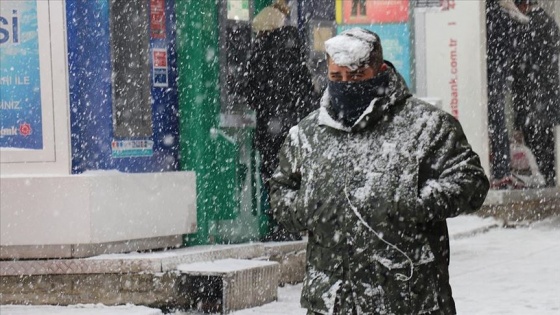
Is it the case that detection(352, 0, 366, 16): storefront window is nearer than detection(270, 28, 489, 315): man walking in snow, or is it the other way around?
detection(270, 28, 489, 315): man walking in snow

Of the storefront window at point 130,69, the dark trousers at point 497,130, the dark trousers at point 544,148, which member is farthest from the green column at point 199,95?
the dark trousers at point 544,148

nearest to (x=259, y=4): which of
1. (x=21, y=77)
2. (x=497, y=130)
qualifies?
(x=21, y=77)

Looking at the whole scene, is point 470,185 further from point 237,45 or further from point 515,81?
point 515,81

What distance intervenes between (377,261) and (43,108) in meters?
4.83

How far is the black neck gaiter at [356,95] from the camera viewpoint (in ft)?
12.7

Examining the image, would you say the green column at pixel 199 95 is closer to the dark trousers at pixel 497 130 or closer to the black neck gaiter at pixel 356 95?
the black neck gaiter at pixel 356 95

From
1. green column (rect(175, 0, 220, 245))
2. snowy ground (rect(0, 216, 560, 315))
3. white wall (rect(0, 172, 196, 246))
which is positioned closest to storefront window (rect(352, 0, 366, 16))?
snowy ground (rect(0, 216, 560, 315))

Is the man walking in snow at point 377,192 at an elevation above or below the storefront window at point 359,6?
below

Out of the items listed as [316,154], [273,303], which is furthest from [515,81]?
[316,154]

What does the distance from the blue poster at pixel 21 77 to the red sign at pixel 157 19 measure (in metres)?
0.94

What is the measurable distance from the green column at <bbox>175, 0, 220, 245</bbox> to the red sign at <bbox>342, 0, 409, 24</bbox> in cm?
570

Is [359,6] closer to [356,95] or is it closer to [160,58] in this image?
[160,58]

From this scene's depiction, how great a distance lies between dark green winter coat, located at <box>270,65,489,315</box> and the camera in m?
3.77

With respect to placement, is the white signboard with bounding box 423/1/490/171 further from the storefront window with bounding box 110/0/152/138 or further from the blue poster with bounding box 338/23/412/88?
the storefront window with bounding box 110/0/152/138
